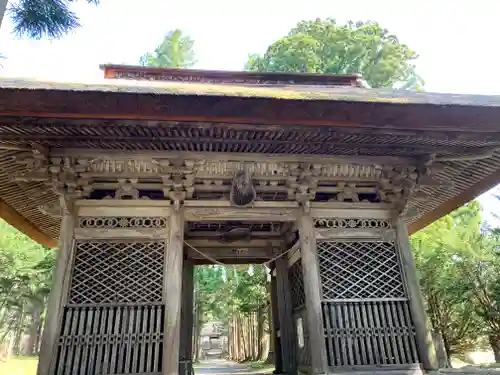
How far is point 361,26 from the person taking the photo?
849 inches

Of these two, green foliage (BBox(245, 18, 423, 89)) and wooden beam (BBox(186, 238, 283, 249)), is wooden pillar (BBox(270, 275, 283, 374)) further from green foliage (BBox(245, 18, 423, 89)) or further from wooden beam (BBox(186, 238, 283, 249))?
green foliage (BBox(245, 18, 423, 89))

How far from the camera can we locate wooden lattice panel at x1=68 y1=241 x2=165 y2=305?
520cm

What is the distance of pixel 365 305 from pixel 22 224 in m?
7.13

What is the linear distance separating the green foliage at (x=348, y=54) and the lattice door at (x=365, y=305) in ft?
51.3

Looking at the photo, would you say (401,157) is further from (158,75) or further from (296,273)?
(158,75)

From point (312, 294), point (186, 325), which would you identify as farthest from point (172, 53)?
point (312, 294)

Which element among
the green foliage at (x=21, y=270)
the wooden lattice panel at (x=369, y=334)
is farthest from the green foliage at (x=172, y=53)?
the wooden lattice panel at (x=369, y=334)

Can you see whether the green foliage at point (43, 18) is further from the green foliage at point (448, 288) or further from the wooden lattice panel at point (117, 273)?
the green foliage at point (448, 288)

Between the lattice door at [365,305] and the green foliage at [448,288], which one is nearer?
the lattice door at [365,305]

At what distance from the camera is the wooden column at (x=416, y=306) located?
5.30 metres

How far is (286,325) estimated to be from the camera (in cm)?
763

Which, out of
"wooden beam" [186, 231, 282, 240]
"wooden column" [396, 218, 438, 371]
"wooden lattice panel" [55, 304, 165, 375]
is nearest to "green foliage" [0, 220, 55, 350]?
"wooden beam" [186, 231, 282, 240]

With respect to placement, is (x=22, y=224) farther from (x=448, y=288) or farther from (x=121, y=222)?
(x=448, y=288)

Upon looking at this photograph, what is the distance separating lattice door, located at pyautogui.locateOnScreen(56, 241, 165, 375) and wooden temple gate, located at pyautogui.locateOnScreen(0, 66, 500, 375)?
0.7 inches
